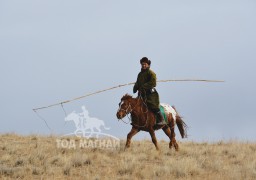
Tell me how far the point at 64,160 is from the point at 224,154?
5858 mm

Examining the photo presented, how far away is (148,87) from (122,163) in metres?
3.52

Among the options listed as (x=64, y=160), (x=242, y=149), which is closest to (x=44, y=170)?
(x=64, y=160)

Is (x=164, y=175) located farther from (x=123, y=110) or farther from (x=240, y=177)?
(x=123, y=110)

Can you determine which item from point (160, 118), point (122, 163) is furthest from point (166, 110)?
point (122, 163)

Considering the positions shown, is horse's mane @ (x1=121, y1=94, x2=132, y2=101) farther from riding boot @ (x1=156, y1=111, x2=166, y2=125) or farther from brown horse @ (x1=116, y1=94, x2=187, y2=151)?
riding boot @ (x1=156, y1=111, x2=166, y2=125)

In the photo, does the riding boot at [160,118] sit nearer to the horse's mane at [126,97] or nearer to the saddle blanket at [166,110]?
the saddle blanket at [166,110]

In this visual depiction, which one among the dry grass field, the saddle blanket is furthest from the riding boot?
the dry grass field

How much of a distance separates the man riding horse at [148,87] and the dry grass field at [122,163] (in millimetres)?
1470

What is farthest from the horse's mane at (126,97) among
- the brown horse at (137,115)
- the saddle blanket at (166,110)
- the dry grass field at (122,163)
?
the dry grass field at (122,163)

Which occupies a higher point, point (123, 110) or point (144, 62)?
point (144, 62)

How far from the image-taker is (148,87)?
16516 millimetres

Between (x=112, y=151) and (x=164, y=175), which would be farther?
(x=112, y=151)

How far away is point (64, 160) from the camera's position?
14297mm

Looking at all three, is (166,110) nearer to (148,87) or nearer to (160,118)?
(160,118)
